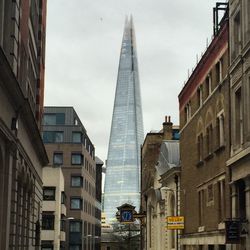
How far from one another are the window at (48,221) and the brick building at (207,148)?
157ft

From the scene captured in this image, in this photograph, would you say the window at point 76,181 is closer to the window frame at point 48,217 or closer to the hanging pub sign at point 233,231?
the window frame at point 48,217

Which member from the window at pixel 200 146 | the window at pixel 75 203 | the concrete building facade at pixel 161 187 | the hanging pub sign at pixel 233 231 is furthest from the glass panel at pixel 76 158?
the hanging pub sign at pixel 233 231

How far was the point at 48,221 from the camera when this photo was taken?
92.6 metres

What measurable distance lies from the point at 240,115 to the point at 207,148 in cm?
791

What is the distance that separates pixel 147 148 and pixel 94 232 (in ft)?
198

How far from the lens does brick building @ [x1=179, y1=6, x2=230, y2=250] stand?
32.8 meters

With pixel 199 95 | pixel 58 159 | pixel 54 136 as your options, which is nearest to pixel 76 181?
pixel 58 159

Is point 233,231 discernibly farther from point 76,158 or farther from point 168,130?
point 76,158

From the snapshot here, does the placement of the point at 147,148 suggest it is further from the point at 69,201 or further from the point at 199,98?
the point at 199,98

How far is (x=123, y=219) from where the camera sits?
219 feet

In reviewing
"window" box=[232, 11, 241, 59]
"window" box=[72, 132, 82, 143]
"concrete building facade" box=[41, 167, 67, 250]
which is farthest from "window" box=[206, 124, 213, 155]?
"window" box=[72, 132, 82, 143]

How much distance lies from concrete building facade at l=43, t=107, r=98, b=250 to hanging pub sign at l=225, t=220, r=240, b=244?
8433 centimetres

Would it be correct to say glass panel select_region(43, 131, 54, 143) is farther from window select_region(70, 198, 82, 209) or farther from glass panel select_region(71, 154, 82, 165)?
window select_region(70, 198, 82, 209)

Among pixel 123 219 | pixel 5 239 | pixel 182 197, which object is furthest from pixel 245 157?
pixel 123 219
